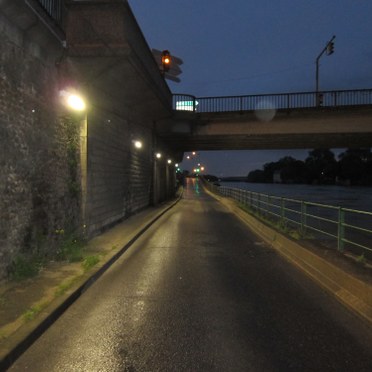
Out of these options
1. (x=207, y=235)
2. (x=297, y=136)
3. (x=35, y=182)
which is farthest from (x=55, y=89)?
(x=297, y=136)

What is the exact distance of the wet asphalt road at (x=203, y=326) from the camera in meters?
4.61

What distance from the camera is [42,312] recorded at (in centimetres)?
578

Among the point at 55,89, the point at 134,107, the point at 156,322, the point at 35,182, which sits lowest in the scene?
the point at 156,322

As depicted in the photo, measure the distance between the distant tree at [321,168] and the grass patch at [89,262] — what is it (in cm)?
12450

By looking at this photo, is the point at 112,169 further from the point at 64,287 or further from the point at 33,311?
the point at 33,311

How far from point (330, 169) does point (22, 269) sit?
445 feet

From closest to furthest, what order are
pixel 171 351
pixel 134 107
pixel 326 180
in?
1. pixel 171 351
2. pixel 134 107
3. pixel 326 180

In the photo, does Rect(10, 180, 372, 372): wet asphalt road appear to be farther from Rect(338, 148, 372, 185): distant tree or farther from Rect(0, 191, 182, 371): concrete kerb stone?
Rect(338, 148, 372, 185): distant tree

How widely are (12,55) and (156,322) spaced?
4.77 m

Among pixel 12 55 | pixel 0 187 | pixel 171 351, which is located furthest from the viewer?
pixel 12 55

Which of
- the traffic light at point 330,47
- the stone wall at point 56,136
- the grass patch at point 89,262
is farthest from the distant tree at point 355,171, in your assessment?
the grass patch at point 89,262

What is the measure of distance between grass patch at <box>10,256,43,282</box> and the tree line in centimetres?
10279

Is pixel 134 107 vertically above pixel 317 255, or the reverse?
pixel 134 107

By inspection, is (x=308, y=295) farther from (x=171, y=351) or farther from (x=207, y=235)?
(x=207, y=235)
